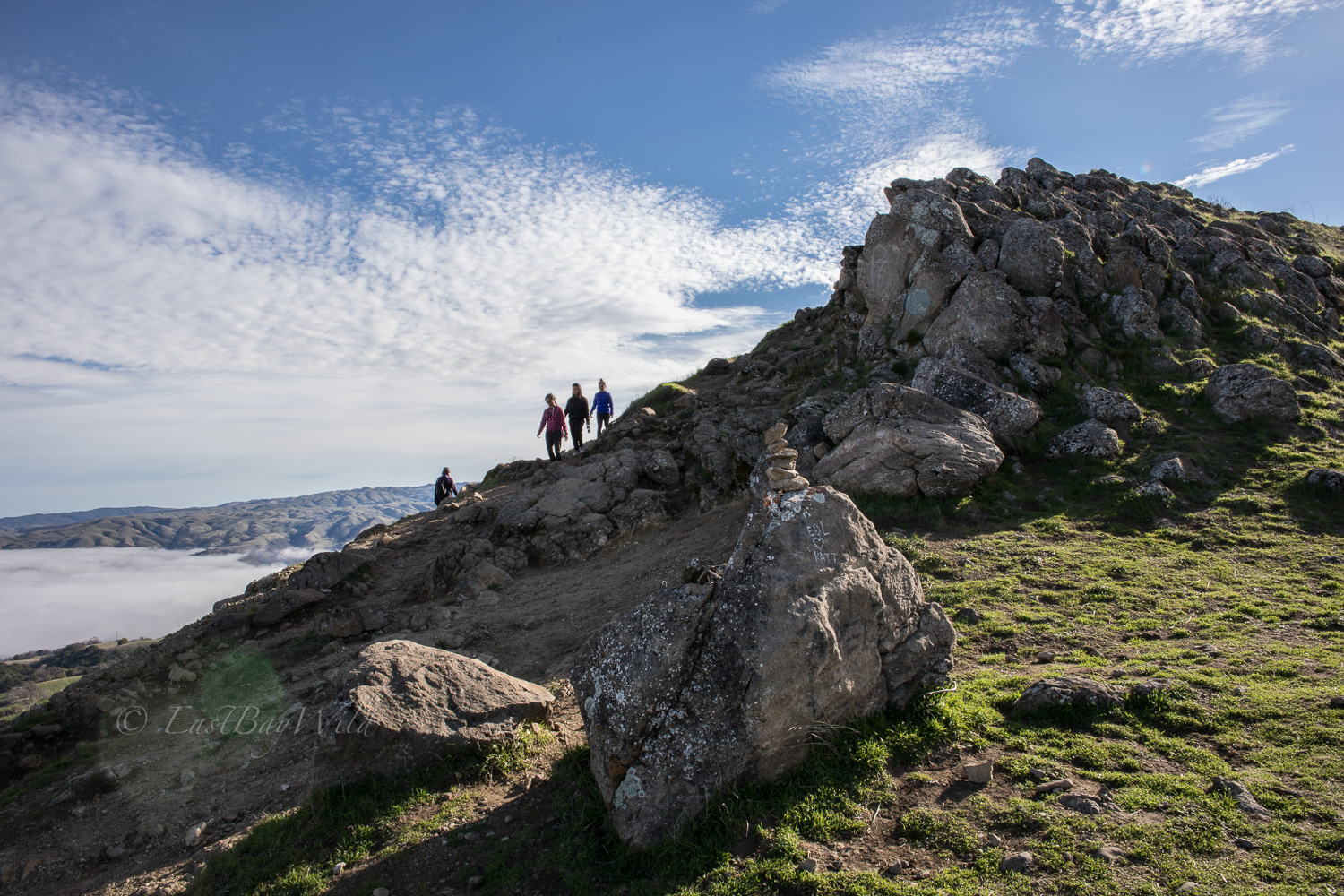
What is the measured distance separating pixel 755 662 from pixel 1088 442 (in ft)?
47.0

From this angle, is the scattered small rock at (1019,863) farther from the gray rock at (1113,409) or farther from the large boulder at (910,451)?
the gray rock at (1113,409)

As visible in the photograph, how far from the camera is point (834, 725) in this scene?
7.06 metres

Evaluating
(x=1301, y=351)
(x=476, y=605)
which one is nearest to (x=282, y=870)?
(x=476, y=605)

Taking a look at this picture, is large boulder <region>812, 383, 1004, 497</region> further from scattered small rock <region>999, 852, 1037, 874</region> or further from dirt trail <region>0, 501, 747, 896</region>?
scattered small rock <region>999, 852, 1037, 874</region>

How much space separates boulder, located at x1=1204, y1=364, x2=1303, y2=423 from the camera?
1773 cm

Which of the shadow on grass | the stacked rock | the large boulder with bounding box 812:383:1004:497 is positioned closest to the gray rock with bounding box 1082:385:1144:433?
the large boulder with bounding box 812:383:1004:497

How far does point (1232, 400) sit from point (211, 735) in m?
25.9

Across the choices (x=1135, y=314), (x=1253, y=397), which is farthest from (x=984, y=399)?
(x=1135, y=314)

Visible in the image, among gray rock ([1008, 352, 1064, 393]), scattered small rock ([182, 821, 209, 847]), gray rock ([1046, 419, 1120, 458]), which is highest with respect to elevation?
gray rock ([1008, 352, 1064, 393])

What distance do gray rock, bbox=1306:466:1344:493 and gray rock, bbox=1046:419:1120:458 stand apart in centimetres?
373

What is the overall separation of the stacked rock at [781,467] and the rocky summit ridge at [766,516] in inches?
1.2

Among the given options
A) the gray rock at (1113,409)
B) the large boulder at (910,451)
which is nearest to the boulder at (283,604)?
the large boulder at (910,451)

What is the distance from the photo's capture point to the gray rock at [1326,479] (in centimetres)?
1436

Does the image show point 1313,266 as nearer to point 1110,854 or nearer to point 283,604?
point 1110,854
